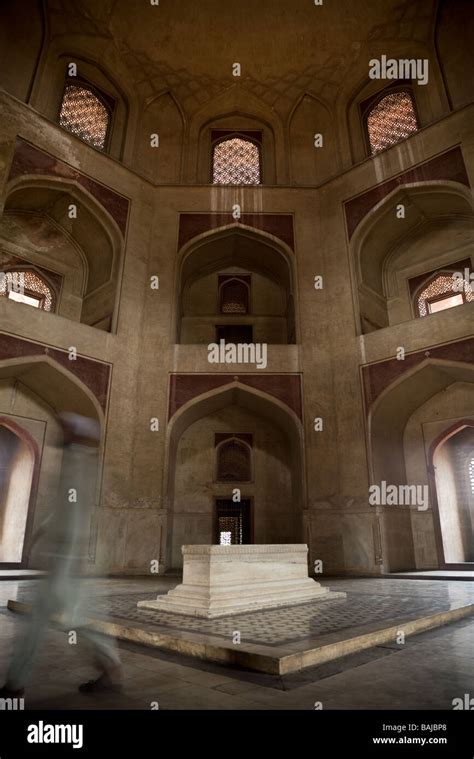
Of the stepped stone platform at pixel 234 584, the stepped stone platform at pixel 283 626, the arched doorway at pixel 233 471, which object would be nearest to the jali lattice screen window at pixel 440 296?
the arched doorway at pixel 233 471

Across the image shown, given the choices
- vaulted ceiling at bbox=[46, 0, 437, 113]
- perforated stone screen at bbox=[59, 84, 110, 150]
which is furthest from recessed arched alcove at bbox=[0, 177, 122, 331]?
vaulted ceiling at bbox=[46, 0, 437, 113]

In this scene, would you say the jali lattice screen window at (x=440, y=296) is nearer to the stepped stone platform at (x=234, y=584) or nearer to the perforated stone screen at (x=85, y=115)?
the stepped stone platform at (x=234, y=584)

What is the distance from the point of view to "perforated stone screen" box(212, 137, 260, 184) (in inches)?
524

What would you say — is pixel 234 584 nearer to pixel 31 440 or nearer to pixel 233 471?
pixel 233 471

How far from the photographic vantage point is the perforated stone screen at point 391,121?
12001 millimetres

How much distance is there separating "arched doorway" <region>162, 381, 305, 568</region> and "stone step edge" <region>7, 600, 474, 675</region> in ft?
22.3

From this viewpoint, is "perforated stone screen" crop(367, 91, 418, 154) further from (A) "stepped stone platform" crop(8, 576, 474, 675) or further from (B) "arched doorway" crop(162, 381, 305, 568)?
(A) "stepped stone platform" crop(8, 576, 474, 675)

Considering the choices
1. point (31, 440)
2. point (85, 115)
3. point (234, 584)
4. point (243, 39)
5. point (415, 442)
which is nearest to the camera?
point (234, 584)

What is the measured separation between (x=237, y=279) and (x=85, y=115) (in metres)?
5.67

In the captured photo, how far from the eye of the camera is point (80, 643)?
11.1 feet

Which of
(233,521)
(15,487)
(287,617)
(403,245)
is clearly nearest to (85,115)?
Result: (403,245)

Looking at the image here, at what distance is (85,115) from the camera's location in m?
12.2

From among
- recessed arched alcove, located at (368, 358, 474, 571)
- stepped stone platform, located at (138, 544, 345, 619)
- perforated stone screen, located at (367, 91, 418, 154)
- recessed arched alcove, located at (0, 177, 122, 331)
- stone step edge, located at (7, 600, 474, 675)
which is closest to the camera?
stone step edge, located at (7, 600, 474, 675)
